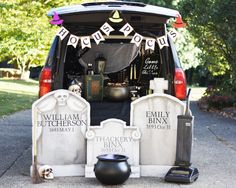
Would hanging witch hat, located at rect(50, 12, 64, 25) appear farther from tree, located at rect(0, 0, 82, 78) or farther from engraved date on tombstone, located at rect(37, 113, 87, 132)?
tree, located at rect(0, 0, 82, 78)

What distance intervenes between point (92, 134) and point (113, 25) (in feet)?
5.24

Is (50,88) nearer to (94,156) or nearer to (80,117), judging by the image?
(80,117)

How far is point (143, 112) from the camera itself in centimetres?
579

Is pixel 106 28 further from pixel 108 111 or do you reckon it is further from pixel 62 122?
pixel 62 122

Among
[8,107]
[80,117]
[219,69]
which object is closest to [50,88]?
[80,117]

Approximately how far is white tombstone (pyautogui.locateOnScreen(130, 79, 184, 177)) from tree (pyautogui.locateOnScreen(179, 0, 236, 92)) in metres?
7.98

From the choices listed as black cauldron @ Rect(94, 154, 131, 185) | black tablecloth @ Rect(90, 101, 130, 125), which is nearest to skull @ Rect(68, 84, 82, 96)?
black tablecloth @ Rect(90, 101, 130, 125)

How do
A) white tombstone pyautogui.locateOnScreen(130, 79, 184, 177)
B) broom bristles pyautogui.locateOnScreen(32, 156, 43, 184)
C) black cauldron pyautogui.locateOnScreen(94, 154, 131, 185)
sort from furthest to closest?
white tombstone pyautogui.locateOnScreen(130, 79, 184, 177) → broom bristles pyautogui.locateOnScreen(32, 156, 43, 184) → black cauldron pyautogui.locateOnScreen(94, 154, 131, 185)

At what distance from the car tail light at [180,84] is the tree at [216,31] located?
297 inches

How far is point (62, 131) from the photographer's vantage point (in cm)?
574

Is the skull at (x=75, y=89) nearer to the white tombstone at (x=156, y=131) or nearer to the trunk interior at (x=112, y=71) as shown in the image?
the trunk interior at (x=112, y=71)

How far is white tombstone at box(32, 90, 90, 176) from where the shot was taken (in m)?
5.69

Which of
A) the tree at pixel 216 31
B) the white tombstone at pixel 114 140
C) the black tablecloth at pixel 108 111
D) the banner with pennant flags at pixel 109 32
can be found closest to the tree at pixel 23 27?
the tree at pixel 216 31

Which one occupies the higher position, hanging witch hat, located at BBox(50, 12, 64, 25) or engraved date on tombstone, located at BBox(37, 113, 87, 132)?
hanging witch hat, located at BBox(50, 12, 64, 25)
